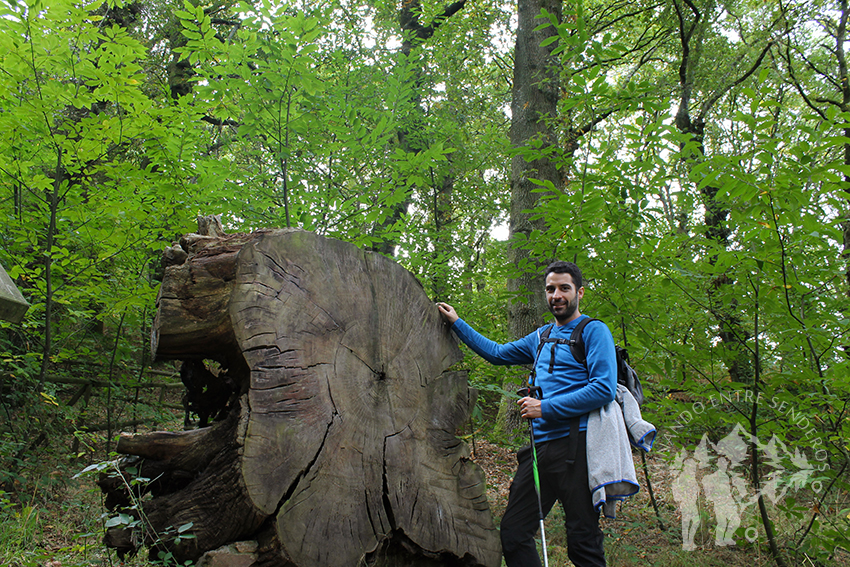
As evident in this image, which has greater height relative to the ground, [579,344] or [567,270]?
[567,270]

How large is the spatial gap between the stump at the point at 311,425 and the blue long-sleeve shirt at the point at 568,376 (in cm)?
39

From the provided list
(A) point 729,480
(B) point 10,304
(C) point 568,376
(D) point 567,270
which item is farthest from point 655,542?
(B) point 10,304

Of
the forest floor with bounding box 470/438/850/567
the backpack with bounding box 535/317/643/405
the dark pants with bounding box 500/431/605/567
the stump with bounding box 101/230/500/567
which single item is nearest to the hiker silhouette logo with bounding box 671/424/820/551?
the forest floor with bounding box 470/438/850/567

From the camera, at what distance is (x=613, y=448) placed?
2.35m

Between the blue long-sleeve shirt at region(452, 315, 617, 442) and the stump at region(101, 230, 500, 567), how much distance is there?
39 centimetres

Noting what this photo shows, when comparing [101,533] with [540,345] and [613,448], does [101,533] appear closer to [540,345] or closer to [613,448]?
[540,345]

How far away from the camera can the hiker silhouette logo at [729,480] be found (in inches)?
133

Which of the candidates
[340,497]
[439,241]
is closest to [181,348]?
[340,497]

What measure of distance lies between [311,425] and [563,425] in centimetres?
128

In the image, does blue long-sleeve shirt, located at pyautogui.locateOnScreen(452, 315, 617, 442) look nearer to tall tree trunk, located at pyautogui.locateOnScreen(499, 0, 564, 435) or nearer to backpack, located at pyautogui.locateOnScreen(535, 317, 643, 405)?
backpack, located at pyautogui.locateOnScreen(535, 317, 643, 405)

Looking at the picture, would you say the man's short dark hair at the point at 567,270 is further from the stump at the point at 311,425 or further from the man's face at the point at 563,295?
the stump at the point at 311,425

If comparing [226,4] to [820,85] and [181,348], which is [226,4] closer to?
[181,348]

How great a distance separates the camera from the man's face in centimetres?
271

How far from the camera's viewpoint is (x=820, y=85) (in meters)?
9.02
